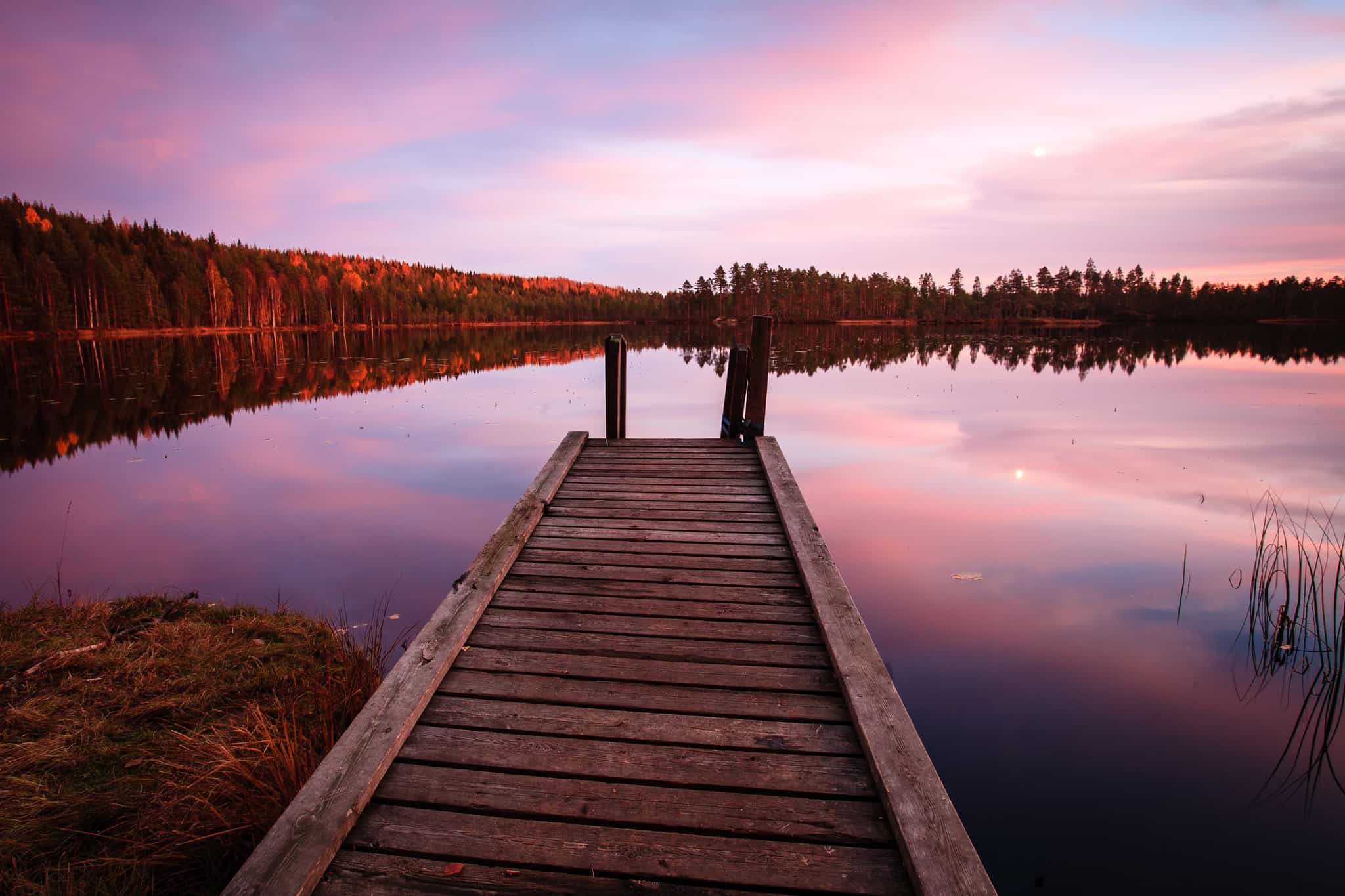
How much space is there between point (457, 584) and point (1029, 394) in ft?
75.8

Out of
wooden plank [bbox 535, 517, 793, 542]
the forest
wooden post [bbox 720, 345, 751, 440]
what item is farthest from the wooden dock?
the forest

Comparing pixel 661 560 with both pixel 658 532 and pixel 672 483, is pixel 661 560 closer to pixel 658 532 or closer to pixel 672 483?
pixel 658 532

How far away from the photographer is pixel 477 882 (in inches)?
85.7

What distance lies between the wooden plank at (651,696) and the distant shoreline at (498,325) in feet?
212

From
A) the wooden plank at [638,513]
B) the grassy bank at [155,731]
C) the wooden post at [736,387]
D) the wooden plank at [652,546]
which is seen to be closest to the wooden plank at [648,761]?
the grassy bank at [155,731]

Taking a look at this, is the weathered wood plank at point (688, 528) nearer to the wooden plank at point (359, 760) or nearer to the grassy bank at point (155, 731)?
the wooden plank at point (359, 760)

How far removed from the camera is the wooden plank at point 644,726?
283cm

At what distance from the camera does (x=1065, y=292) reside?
11038cm

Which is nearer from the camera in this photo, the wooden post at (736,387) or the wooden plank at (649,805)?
the wooden plank at (649,805)

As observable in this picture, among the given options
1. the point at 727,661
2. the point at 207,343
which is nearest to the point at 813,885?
the point at 727,661

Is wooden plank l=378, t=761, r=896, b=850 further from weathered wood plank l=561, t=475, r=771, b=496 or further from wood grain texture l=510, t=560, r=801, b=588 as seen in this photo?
weathered wood plank l=561, t=475, r=771, b=496

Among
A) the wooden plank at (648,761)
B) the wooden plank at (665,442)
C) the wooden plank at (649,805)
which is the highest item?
the wooden plank at (665,442)

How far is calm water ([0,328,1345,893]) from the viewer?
4133 mm

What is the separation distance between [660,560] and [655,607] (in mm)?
731
